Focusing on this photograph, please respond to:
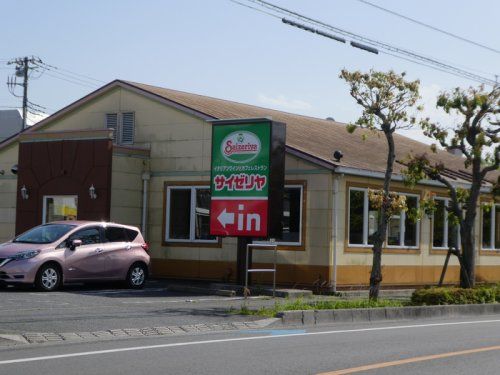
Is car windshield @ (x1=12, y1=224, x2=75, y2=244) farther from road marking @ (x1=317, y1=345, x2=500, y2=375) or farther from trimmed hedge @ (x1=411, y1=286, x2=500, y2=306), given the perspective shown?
road marking @ (x1=317, y1=345, x2=500, y2=375)

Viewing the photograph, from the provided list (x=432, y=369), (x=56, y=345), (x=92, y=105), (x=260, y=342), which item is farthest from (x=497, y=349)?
(x=92, y=105)

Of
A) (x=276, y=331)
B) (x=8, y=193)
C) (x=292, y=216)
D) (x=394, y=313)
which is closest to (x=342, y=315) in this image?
(x=394, y=313)

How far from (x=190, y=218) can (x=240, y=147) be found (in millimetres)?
4560

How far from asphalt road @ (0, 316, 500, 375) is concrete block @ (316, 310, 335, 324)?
1.42 m

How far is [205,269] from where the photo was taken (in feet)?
81.3

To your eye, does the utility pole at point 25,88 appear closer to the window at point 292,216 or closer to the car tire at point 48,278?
the window at point 292,216

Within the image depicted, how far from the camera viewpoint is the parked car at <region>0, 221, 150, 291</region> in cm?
1958

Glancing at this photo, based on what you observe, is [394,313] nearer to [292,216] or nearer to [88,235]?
[292,216]

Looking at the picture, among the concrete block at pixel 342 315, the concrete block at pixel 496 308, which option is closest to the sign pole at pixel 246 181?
the concrete block at pixel 342 315

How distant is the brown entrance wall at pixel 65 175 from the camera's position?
24.6 m

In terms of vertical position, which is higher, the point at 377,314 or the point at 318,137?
the point at 318,137

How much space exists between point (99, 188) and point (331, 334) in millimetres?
12074

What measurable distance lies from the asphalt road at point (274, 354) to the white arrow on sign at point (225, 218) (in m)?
A: 6.96

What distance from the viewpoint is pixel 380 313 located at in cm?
1739
